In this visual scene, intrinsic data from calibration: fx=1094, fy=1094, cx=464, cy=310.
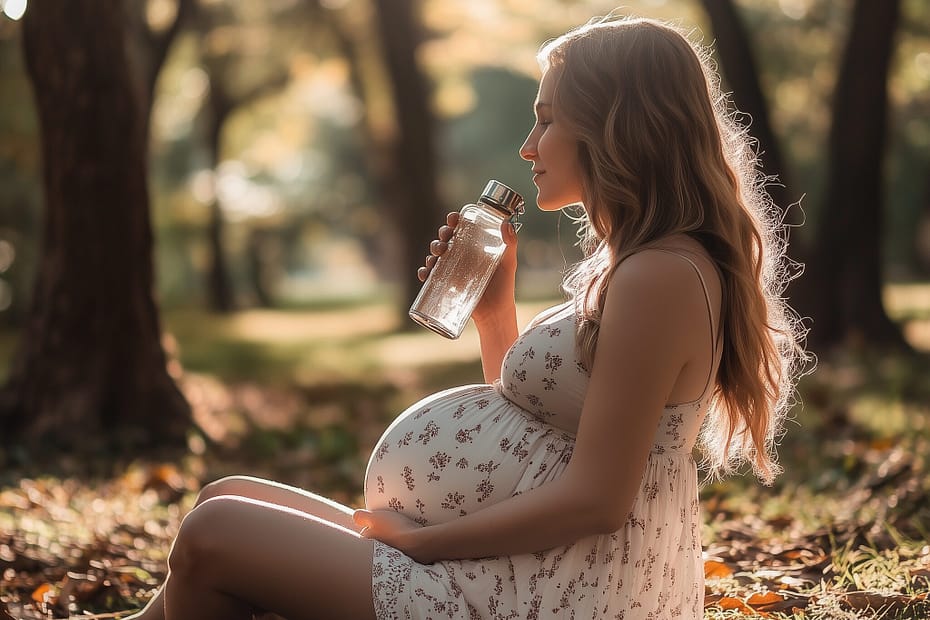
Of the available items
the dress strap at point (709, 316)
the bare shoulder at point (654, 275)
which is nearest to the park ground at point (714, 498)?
the dress strap at point (709, 316)

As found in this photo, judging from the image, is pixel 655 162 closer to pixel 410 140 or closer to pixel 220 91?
pixel 410 140

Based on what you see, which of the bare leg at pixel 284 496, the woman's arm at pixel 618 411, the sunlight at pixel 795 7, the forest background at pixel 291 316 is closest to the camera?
the woman's arm at pixel 618 411

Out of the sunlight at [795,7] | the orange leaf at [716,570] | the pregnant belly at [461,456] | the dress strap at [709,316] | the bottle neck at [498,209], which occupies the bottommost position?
the orange leaf at [716,570]

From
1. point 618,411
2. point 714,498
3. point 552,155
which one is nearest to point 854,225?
point 714,498

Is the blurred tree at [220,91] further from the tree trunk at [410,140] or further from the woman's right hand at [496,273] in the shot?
the woman's right hand at [496,273]

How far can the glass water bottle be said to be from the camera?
2928mm

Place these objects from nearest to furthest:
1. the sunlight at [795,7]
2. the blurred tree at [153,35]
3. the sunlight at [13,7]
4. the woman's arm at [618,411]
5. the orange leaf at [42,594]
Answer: the woman's arm at [618,411], the orange leaf at [42,594], the sunlight at [13,7], the blurred tree at [153,35], the sunlight at [795,7]

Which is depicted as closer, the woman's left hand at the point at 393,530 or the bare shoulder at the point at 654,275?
the bare shoulder at the point at 654,275

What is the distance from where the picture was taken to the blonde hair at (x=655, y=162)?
2.40 meters

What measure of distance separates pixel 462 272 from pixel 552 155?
59 cm

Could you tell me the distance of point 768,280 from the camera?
270cm

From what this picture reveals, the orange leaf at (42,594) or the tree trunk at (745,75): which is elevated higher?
the tree trunk at (745,75)

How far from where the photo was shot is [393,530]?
2.46m

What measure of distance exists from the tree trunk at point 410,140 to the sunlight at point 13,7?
36.8 ft
